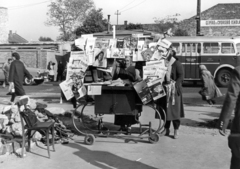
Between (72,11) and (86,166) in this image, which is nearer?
(86,166)

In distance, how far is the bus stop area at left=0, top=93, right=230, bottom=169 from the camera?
21.2 feet

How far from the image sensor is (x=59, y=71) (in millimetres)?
30141

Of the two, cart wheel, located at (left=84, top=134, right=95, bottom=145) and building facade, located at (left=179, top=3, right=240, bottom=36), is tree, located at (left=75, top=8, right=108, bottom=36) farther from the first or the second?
cart wheel, located at (left=84, top=134, right=95, bottom=145)

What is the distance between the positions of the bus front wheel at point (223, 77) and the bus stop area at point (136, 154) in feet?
44.5

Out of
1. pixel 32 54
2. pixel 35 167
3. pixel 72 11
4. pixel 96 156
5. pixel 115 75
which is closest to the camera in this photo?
pixel 35 167

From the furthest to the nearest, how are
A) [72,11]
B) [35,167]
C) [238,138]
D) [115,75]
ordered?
[72,11] → [115,75] → [35,167] → [238,138]

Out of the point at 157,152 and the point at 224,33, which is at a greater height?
the point at 224,33

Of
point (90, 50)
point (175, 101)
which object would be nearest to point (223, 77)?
point (175, 101)

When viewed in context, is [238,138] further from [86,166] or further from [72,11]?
[72,11]

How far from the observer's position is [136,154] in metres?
7.11

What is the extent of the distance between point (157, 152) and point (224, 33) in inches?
1582

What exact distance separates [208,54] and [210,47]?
0.41 m

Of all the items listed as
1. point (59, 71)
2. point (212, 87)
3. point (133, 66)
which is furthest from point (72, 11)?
point (133, 66)

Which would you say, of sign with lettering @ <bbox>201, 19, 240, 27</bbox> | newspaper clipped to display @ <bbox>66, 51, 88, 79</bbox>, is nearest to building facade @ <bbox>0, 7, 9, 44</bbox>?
sign with lettering @ <bbox>201, 19, 240, 27</bbox>
